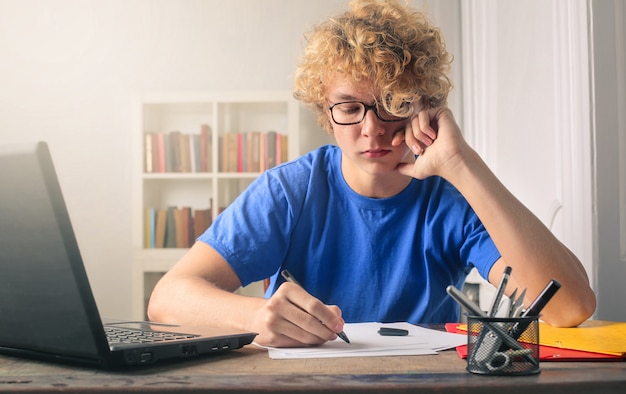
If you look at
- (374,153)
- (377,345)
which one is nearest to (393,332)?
(377,345)

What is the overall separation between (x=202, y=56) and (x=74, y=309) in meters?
4.15

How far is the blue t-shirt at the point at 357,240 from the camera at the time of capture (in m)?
1.50

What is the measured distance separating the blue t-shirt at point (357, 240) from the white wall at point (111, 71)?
127 inches

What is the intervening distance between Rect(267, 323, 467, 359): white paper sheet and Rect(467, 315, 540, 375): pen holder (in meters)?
0.15

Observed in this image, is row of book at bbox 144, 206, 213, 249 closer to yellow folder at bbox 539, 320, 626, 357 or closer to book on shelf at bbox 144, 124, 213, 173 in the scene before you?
book on shelf at bbox 144, 124, 213, 173

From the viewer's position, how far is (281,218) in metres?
1.54

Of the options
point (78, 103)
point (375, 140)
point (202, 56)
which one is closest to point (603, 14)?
point (375, 140)

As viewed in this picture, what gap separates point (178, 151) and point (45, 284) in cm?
364

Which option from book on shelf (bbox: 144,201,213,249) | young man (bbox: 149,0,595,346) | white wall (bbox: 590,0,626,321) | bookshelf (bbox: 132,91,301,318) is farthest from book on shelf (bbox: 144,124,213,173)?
white wall (bbox: 590,0,626,321)

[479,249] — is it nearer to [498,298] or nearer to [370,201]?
[370,201]

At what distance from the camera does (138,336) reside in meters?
0.90

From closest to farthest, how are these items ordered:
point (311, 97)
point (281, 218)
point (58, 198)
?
1. point (58, 198)
2. point (281, 218)
3. point (311, 97)

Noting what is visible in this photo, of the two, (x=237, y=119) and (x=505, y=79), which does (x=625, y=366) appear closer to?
(x=505, y=79)

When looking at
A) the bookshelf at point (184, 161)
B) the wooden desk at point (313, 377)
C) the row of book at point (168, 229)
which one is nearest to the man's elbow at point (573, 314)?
the wooden desk at point (313, 377)
